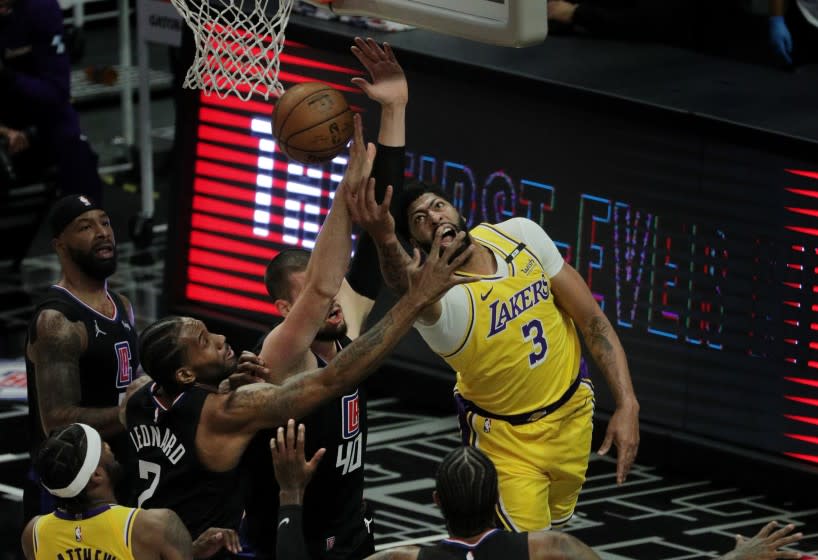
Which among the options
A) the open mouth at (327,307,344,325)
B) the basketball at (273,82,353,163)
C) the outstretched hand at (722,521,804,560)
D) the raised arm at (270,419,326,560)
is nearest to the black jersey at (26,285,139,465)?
the open mouth at (327,307,344,325)

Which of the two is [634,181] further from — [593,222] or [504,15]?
→ [504,15]

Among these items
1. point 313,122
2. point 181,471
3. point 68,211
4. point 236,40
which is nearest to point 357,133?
point 313,122

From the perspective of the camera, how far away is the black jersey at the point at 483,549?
19.1 feet

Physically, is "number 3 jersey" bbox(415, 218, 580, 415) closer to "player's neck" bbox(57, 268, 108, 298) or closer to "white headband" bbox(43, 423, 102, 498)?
"white headband" bbox(43, 423, 102, 498)

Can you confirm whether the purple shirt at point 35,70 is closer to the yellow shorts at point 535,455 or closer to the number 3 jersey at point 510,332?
the number 3 jersey at point 510,332

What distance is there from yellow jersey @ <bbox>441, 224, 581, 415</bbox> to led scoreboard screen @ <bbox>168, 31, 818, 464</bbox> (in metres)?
2.54

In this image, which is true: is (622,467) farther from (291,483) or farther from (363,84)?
(363,84)

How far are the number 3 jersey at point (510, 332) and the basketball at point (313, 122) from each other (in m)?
A: 0.79

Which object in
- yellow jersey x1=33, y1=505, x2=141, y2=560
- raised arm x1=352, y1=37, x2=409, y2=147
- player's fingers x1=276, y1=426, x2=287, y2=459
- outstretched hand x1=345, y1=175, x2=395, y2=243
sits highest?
raised arm x1=352, y1=37, x2=409, y2=147

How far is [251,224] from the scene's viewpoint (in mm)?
12102

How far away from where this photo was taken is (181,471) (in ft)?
23.3

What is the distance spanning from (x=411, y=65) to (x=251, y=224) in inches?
65.1

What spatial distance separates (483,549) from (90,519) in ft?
5.03

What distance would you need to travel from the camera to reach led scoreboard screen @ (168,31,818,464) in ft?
33.0
